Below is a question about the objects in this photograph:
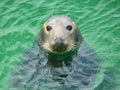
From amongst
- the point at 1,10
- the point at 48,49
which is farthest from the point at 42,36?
the point at 1,10

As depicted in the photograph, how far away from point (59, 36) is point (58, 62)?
79 centimetres

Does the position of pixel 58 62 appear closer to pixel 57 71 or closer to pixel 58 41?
pixel 57 71

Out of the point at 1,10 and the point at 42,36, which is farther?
the point at 1,10

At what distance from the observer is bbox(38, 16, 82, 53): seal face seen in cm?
782

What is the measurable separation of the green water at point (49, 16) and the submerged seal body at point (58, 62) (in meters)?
0.60

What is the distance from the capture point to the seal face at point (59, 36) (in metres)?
7.82

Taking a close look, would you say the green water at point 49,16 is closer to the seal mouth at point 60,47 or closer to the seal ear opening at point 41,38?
the seal ear opening at point 41,38

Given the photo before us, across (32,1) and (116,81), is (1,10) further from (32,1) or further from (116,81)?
(116,81)

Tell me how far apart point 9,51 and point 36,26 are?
4.56 ft

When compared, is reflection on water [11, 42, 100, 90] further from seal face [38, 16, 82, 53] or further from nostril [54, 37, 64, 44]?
nostril [54, 37, 64, 44]

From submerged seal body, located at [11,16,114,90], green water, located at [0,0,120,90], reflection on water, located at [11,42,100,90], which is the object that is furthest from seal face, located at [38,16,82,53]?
green water, located at [0,0,120,90]

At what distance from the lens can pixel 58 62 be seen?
8.41 meters

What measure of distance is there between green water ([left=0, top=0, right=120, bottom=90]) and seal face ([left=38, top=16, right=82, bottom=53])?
110 cm

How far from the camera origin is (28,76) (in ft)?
27.7
